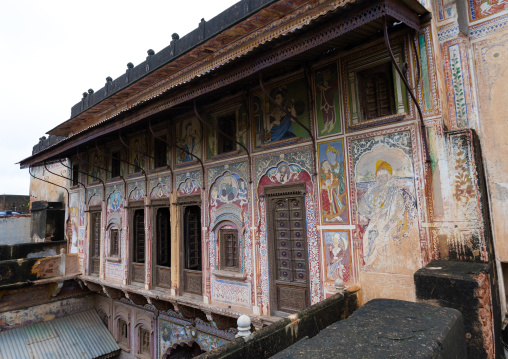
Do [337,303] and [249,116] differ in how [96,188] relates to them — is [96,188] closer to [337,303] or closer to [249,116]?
[249,116]

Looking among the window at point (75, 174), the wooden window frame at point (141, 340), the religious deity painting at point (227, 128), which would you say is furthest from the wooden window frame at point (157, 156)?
the window at point (75, 174)

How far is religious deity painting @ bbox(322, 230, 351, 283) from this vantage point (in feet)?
18.1

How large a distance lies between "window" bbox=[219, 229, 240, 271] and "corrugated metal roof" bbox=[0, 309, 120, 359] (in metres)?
6.71

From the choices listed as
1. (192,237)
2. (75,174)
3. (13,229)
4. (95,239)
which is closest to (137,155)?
(192,237)

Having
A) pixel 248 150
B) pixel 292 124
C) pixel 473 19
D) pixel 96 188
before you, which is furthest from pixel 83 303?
pixel 473 19

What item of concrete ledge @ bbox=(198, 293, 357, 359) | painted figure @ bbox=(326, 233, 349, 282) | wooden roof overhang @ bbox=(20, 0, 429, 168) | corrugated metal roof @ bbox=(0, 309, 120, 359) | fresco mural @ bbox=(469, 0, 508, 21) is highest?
fresco mural @ bbox=(469, 0, 508, 21)

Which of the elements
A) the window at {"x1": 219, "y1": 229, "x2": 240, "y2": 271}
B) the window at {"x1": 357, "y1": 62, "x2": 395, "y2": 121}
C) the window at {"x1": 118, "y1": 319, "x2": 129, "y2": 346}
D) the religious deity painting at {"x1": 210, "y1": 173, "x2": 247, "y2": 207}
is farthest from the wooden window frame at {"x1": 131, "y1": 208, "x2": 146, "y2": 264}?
the window at {"x1": 357, "y1": 62, "x2": 395, "y2": 121}

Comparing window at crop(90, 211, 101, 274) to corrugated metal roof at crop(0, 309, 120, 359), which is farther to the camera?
window at crop(90, 211, 101, 274)

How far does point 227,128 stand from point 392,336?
5911 mm

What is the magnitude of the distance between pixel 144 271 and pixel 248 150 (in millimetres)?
5095

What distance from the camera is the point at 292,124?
21.1 feet

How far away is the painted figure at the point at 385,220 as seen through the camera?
5.00 m

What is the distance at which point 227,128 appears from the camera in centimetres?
796

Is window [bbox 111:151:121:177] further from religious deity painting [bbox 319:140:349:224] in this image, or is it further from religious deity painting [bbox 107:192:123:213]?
religious deity painting [bbox 319:140:349:224]
